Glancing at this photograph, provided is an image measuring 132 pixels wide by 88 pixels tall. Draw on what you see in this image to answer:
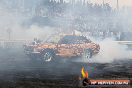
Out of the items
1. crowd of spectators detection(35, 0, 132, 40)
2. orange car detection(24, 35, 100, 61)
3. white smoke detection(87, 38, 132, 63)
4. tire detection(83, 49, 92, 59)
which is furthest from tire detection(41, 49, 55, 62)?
crowd of spectators detection(35, 0, 132, 40)

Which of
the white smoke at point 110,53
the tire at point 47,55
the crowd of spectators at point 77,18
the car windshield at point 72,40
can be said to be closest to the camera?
the tire at point 47,55

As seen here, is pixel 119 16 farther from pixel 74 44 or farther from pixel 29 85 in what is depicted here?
pixel 29 85

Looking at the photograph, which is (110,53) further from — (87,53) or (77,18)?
(77,18)

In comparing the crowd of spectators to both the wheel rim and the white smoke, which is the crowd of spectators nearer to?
the white smoke

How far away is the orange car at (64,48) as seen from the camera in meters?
19.8

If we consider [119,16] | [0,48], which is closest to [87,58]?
[0,48]

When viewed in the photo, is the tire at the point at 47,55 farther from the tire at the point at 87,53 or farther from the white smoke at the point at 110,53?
the white smoke at the point at 110,53

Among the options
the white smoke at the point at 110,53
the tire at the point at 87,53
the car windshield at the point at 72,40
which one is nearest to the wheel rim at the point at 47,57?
the car windshield at the point at 72,40

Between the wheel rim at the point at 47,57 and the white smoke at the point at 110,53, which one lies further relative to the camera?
the white smoke at the point at 110,53

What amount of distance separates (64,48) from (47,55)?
1.14 metres

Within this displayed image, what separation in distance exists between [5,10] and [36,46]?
1000 inches

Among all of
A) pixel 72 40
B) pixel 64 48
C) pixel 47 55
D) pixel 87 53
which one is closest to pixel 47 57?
pixel 47 55

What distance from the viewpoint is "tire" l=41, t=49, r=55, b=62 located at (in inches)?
776

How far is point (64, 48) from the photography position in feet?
66.5
